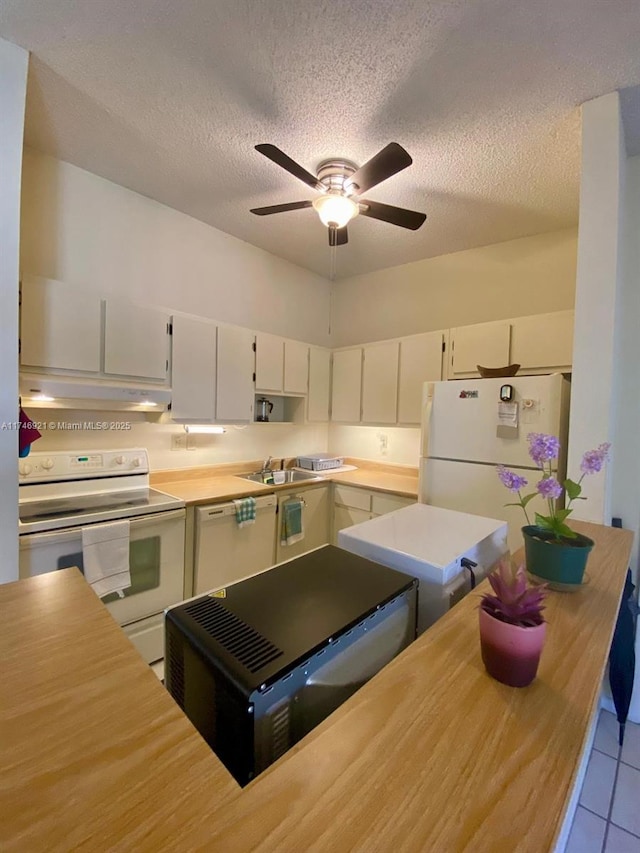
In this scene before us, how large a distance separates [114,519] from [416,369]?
232 cm

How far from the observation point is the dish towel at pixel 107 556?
1746 mm

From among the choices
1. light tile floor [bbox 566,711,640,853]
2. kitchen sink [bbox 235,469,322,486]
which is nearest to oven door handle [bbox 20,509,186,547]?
kitchen sink [bbox 235,469,322,486]

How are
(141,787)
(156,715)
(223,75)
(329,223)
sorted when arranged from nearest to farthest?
(141,787), (156,715), (223,75), (329,223)

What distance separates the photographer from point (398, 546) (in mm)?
1132

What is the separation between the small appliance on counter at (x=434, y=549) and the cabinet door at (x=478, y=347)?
5.03 feet

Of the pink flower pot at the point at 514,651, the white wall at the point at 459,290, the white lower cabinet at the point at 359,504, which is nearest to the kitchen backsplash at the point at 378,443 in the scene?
the white lower cabinet at the point at 359,504

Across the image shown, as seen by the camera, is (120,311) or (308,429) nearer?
(120,311)

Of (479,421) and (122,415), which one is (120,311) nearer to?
(122,415)

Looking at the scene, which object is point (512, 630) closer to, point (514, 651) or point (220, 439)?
point (514, 651)

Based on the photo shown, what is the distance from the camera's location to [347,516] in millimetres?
2980

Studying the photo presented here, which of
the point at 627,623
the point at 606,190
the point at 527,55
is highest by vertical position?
the point at 527,55

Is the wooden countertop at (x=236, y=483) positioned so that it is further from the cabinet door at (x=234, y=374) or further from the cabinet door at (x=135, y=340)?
the cabinet door at (x=135, y=340)

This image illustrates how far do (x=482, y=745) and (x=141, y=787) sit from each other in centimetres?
45

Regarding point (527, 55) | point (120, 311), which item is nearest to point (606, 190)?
point (527, 55)
